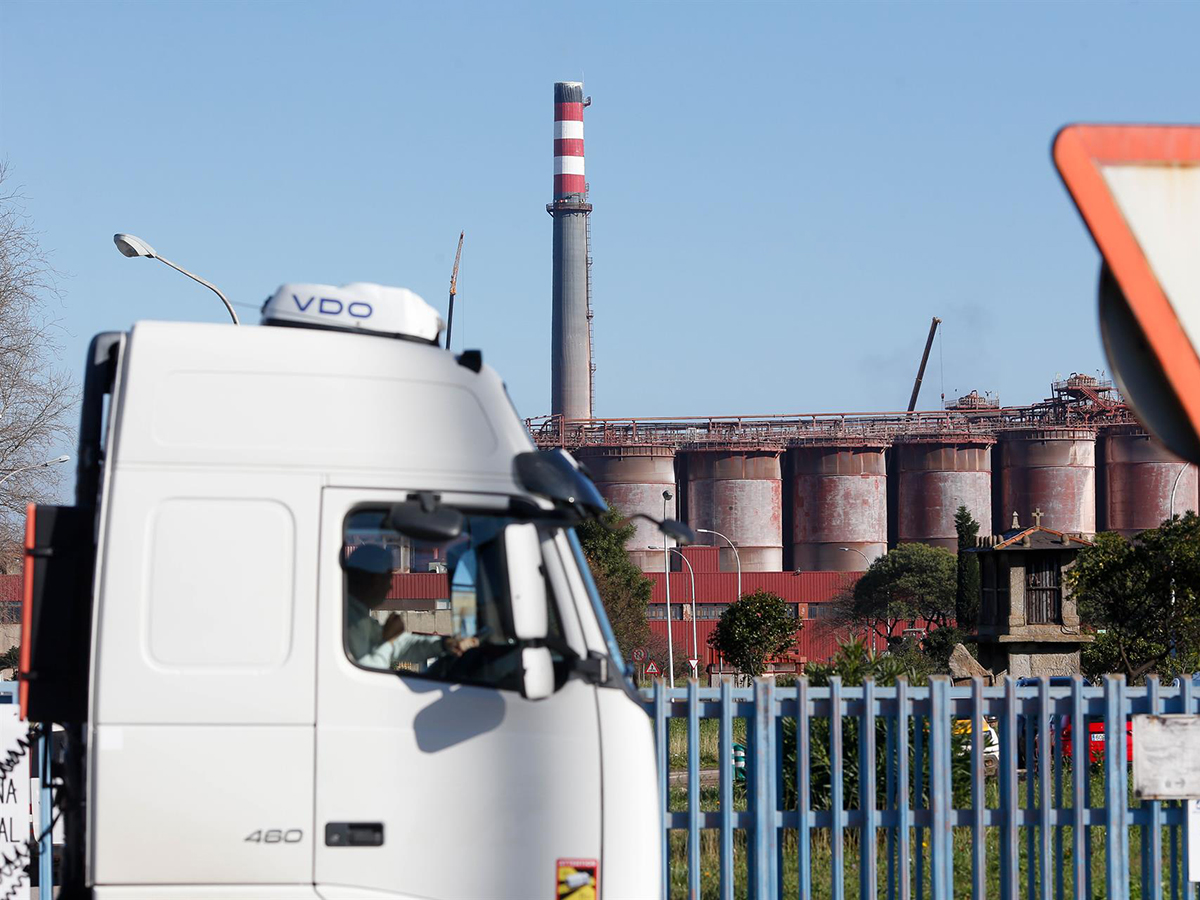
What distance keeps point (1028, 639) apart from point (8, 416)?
22865mm

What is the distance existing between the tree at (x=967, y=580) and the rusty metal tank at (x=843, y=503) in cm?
626

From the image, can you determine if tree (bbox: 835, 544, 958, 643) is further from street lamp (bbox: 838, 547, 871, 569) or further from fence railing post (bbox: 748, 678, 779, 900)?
fence railing post (bbox: 748, 678, 779, 900)

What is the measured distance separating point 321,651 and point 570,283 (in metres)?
96.2

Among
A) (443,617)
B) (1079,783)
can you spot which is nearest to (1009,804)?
(1079,783)

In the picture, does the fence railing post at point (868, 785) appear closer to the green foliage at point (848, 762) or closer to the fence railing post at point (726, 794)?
the fence railing post at point (726, 794)

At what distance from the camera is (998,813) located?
7680mm

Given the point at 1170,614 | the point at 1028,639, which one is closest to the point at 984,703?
the point at 1028,639

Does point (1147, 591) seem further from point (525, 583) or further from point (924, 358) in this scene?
point (924, 358)

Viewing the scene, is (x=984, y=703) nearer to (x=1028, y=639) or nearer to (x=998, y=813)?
(x=998, y=813)

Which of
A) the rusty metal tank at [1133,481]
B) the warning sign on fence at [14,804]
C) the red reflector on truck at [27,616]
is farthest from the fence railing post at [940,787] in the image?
the rusty metal tank at [1133,481]

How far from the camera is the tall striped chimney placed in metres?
99.0

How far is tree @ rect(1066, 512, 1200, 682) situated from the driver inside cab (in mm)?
23425

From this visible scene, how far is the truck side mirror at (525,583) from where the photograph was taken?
457cm

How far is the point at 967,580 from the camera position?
67438mm
